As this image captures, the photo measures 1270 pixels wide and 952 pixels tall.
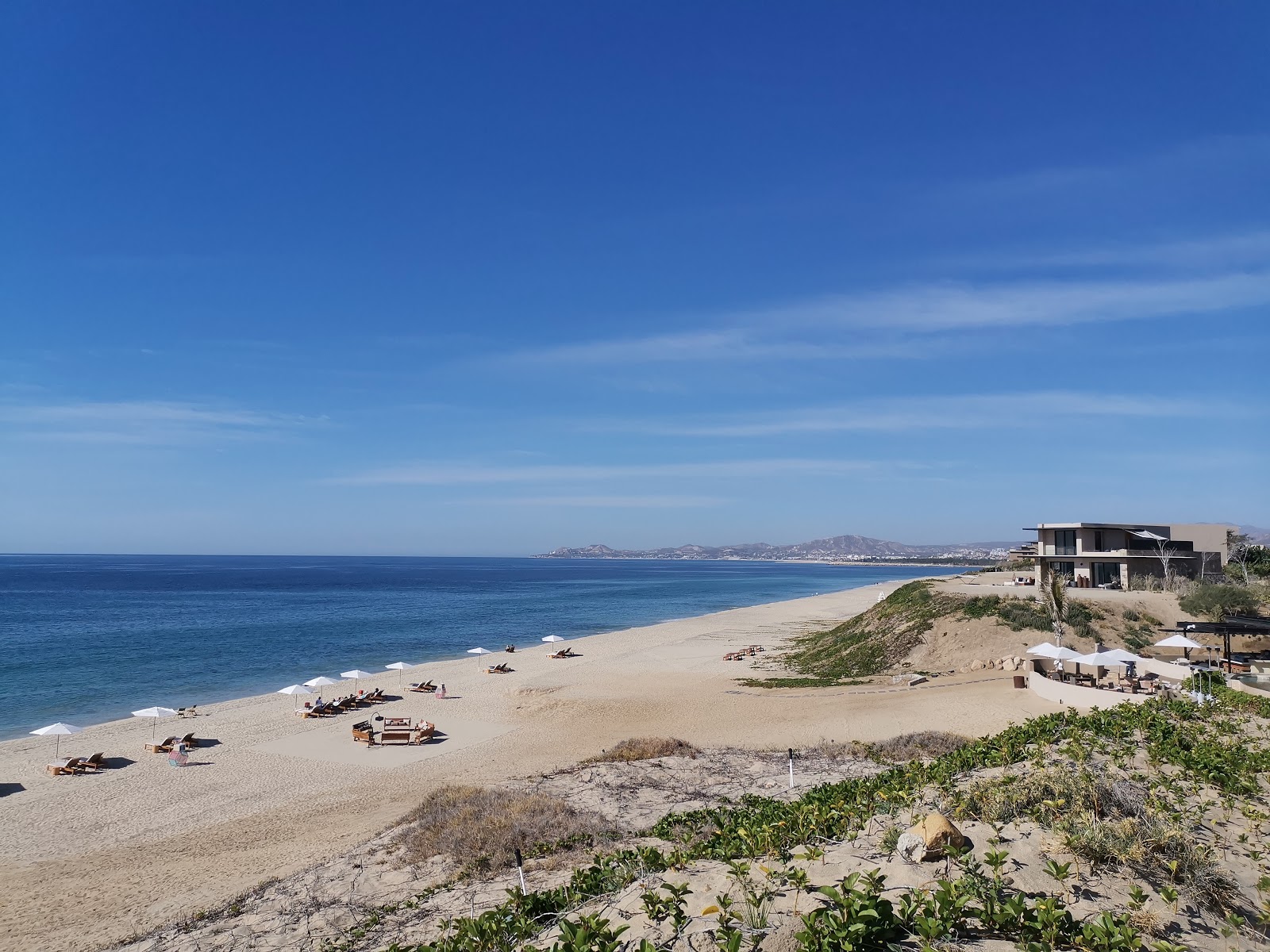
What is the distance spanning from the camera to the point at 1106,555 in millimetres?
42188

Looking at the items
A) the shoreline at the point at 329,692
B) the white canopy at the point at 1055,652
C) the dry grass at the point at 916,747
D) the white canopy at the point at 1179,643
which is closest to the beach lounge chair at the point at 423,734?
the shoreline at the point at 329,692

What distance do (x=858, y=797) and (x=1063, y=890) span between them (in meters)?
3.62

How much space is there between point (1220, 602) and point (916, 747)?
22.8 m

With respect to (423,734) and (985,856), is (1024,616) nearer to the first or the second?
(423,734)

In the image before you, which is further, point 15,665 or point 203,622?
point 203,622

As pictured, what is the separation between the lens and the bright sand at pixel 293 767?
12523mm

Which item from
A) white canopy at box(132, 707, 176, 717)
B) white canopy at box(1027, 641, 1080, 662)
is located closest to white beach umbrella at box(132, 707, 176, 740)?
white canopy at box(132, 707, 176, 717)

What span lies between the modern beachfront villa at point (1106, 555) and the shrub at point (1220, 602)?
9.62 meters

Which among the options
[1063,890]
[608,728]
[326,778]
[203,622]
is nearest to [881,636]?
[608,728]

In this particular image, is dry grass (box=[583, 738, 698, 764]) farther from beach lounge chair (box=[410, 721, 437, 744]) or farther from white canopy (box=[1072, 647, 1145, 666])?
white canopy (box=[1072, 647, 1145, 666])

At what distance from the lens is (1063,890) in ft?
20.3

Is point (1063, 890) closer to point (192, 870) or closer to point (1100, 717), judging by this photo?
point (1100, 717)

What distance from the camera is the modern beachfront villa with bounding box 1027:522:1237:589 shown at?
4234 centimetres

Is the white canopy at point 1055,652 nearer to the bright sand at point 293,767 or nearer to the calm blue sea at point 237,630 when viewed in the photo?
the bright sand at point 293,767
